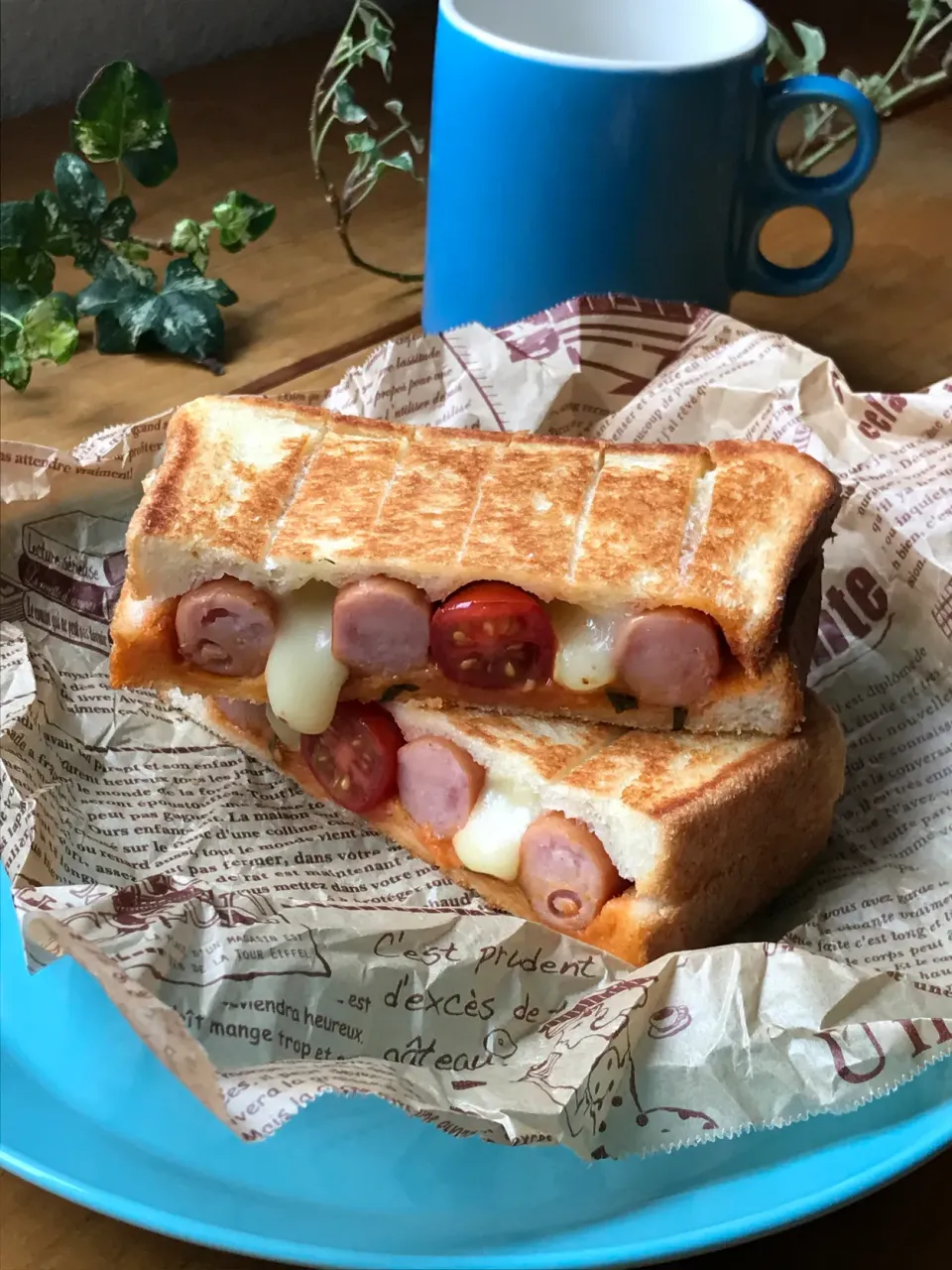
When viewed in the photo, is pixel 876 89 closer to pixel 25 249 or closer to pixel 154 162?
pixel 154 162

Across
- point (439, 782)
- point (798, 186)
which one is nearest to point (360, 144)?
point (798, 186)

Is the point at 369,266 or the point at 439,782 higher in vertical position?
the point at 369,266

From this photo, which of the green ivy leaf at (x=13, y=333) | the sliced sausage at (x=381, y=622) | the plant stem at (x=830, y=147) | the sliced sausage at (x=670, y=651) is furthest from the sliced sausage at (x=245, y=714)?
the plant stem at (x=830, y=147)

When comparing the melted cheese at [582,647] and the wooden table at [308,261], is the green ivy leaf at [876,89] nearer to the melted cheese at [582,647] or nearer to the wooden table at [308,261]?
the wooden table at [308,261]

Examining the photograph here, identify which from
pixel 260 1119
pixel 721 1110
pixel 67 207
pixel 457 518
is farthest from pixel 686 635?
pixel 67 207

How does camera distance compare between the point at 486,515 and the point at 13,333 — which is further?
the point at 13,333

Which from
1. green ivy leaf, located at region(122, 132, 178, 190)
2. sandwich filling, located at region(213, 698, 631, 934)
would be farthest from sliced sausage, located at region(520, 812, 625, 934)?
green ivy leaf, located at region(122, 132, 178, 190)

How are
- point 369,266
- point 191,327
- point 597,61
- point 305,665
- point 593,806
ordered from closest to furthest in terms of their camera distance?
point 593,806, point 305,665, point 597,61, point 191,327, point 369,266

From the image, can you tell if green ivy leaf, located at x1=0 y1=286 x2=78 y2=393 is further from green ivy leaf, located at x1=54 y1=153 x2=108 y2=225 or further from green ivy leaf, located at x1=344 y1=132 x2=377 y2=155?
green ivy leaf, located at x1=344 y1=132 x2=377 y2=155

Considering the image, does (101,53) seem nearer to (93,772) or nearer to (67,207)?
(67,207)
